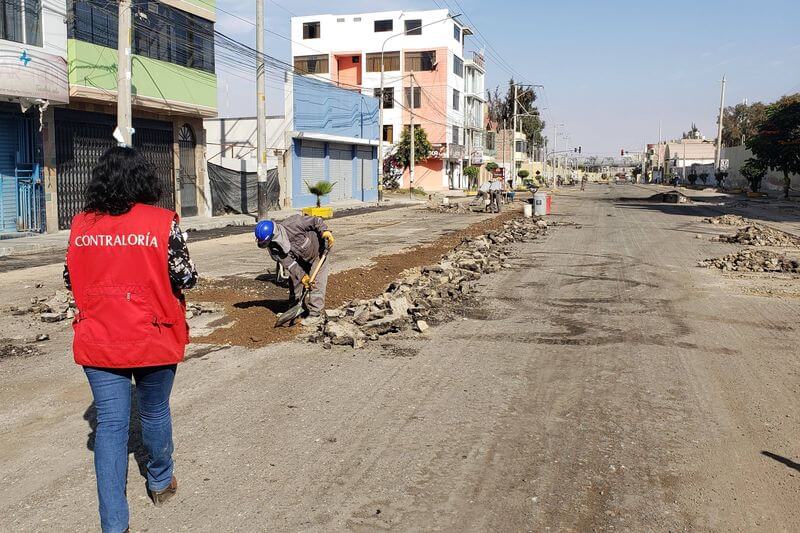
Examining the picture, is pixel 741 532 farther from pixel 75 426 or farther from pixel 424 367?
pixel 75 426

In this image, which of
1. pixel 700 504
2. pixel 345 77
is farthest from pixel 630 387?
pixel 345 77

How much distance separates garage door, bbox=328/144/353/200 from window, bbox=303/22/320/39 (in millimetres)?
27774

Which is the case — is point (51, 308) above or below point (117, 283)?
below

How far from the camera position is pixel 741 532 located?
3617mm

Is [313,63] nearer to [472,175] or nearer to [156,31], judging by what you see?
[472,175]

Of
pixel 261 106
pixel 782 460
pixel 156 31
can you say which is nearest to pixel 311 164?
pixel 261 106

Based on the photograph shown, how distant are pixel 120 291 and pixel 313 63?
6707 cm

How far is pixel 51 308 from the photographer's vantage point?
916 cm

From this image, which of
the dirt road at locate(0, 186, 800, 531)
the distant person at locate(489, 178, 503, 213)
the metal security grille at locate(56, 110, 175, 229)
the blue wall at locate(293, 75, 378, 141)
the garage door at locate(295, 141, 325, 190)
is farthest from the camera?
the garage door at locate(295, 141, 325, 190)

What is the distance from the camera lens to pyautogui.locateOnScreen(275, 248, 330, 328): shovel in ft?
26.5

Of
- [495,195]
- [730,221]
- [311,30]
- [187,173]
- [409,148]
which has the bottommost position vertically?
[730,221]

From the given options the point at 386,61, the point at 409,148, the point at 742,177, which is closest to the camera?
the point at 409,148

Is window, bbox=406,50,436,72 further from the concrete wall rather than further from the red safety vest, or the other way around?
the red safety vest

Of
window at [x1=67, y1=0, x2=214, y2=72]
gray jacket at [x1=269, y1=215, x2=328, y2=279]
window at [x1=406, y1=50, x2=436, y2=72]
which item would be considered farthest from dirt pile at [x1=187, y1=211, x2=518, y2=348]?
window at [x1=406, y1=50, x2=436, y2=72]
